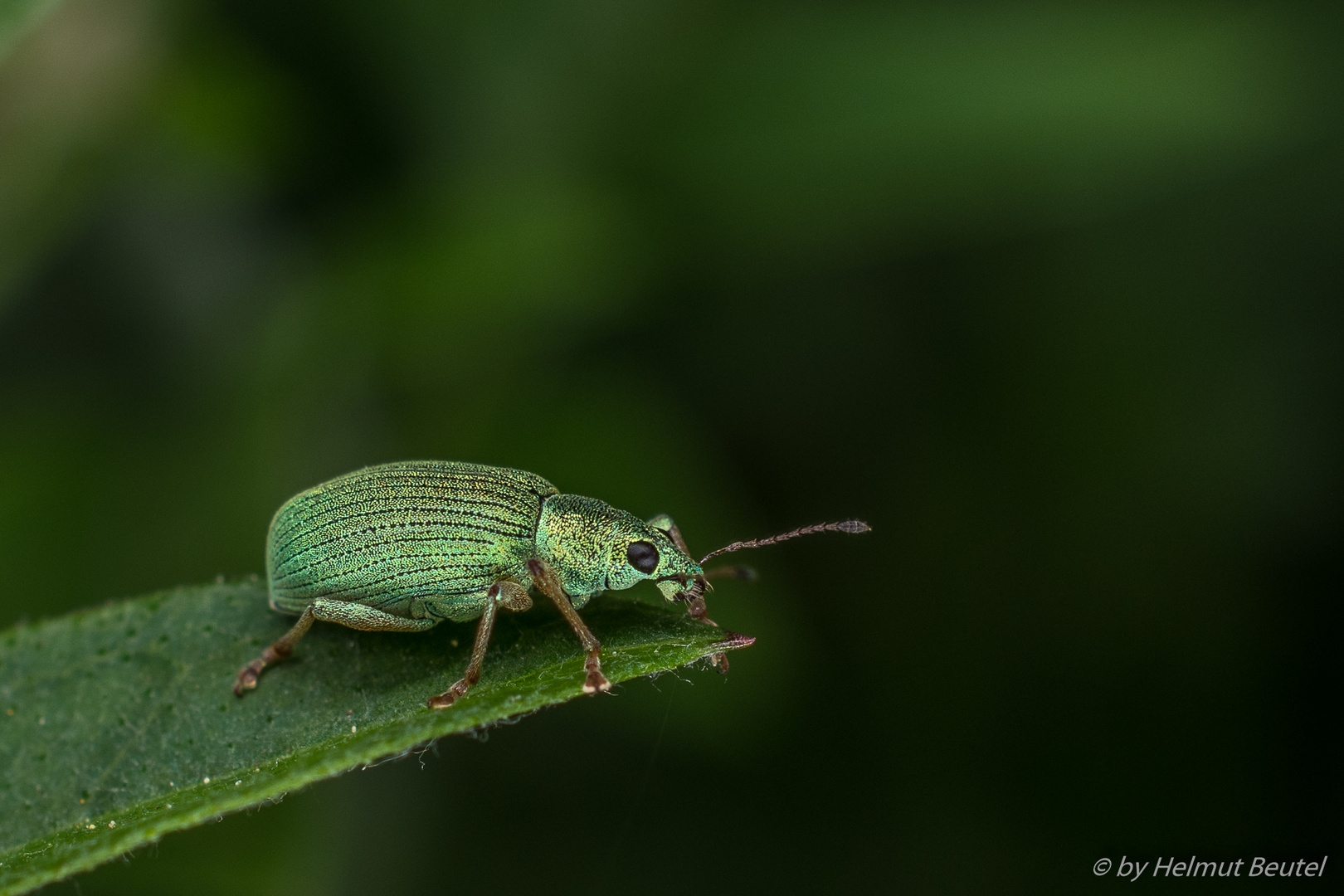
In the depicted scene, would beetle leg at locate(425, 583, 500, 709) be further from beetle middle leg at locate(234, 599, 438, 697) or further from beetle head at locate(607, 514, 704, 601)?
beetle head at locate(607, 514, 704, 601)

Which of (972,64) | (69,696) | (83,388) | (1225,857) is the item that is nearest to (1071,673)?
(1225,857)

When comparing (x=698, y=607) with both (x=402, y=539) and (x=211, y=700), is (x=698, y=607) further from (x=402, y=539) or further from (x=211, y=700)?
(x=211, y=700)

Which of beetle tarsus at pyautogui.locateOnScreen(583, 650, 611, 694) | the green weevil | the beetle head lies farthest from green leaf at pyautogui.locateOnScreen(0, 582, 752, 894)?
the beetle head

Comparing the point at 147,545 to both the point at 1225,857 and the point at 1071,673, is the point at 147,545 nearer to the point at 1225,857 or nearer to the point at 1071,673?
the point at 1071,673

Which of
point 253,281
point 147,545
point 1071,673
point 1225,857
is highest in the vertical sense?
point 253,281

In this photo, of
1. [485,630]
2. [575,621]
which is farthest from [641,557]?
[485,630]

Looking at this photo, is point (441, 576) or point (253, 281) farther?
point (253, 281)

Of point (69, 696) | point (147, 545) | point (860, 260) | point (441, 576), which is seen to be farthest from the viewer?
point (860, 260)
